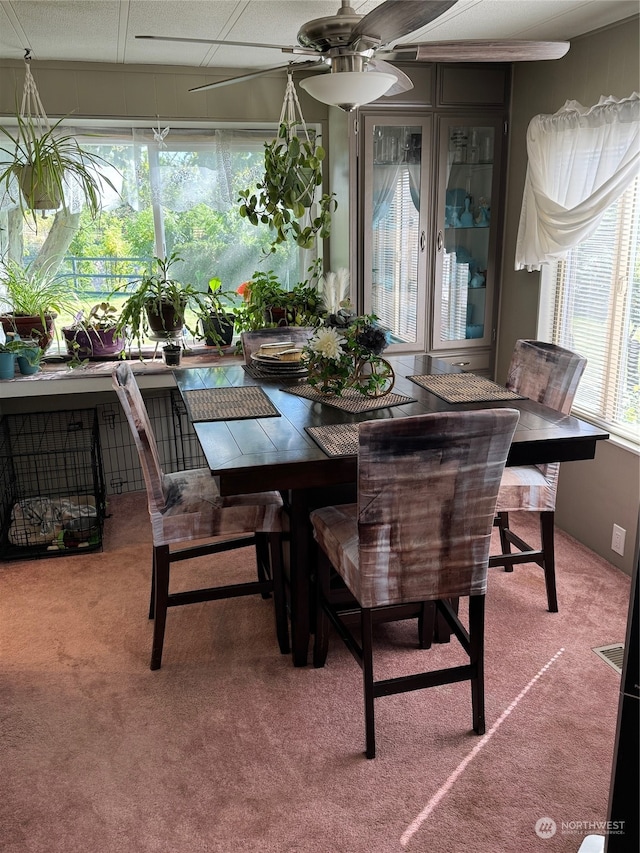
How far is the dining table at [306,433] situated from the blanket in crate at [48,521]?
1.10 meters

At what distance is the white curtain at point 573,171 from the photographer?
3.02m

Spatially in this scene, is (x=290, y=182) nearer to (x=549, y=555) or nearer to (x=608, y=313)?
(x=608, y=313)

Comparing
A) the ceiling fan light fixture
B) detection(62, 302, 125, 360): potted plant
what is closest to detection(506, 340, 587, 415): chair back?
the ceiling fan light fixture

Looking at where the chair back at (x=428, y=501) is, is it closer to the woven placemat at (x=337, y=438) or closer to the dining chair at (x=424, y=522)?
the dining chair at (x=424, y=522)

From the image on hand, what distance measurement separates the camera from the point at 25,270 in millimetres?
3824

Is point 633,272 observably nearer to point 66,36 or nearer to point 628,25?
point 628,25

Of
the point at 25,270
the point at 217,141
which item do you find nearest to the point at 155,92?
the point at 217,141

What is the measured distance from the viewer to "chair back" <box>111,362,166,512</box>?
2.43m

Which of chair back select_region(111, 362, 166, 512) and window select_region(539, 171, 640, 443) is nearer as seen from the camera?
chair back select_region(111, 362, 166, 512)

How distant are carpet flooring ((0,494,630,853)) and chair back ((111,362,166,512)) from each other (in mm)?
626

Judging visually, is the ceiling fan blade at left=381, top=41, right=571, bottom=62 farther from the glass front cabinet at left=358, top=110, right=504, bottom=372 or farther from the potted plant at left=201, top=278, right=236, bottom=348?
the potted plant at left=201, top=278, right=236, bottom=348

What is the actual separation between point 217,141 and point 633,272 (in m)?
2.26

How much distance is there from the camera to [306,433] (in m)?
2.36

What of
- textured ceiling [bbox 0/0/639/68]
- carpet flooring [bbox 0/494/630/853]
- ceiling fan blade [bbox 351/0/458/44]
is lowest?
carpet flooring [bbox 0/494/630/853]
